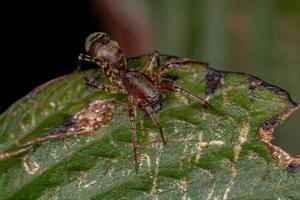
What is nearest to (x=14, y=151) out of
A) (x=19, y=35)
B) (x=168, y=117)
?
(x=168, y=117)

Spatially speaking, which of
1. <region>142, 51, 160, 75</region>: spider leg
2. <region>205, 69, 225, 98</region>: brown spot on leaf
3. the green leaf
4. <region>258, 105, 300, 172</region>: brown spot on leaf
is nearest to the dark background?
<region>142, 51, 160, 75</region>: spider leg

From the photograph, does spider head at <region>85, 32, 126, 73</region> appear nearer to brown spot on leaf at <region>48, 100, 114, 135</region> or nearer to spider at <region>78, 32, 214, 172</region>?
spider at <region>78, 32, 214, 172</region>

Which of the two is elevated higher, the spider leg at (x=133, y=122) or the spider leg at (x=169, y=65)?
the spider leg at (x=169, y=65)

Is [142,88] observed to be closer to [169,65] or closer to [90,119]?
[169,65]

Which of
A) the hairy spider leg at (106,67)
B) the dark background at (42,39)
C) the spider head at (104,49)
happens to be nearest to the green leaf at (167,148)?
the hairy spider leg at (106,67)

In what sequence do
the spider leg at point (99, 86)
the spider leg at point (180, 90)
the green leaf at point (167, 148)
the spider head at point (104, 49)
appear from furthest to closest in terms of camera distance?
the spider head at point (104, 49) → the spider leg at point (99, 86) → the spider leg at point (180, 90) → the green leaf at point (167, 148)

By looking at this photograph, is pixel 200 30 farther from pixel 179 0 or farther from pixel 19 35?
pixel 19 35

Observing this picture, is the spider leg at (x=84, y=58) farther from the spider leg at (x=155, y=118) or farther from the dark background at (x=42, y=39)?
the spider leg at (x=155, y=118)

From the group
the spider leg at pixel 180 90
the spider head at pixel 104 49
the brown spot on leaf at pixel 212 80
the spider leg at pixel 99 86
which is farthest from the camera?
the spider head at pixel 104 49
